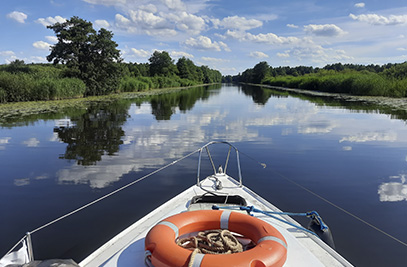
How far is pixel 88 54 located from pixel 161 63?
36226mm

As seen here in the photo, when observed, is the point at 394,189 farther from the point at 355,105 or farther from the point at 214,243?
the point at 355,105

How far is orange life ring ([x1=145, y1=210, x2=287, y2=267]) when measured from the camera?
220 cm

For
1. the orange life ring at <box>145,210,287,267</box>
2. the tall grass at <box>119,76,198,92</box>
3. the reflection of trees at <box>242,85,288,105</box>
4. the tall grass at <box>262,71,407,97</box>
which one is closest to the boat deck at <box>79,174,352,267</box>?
the orange life ring at <box>145,210,287,267</box>

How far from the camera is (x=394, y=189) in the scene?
5.28 metres

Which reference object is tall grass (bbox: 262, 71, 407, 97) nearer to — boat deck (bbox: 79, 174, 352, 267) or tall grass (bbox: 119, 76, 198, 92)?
tall grass (bbox: 119, 76, 198, 92)

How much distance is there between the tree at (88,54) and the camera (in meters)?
25.5

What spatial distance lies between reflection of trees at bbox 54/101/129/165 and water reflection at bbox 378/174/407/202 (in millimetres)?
6201

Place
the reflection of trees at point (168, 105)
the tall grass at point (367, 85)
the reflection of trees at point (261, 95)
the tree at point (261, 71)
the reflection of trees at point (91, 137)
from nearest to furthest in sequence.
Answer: the reflection of trees at point (91, 137), the reflection of trees at point (168, 105), the tall grass at point (367, 85), the reflection of trees at point (261, 95), the tree at point (261, 71)

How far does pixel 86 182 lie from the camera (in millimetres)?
5641

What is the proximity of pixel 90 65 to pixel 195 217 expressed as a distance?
88.2 feet

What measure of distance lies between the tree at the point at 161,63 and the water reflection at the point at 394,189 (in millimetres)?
58231

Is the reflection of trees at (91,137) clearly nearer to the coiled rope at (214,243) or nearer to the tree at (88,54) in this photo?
the coiled rope at (214,243)

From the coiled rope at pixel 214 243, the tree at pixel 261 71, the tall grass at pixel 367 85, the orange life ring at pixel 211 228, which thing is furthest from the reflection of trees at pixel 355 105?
the tree at pixel 261 71

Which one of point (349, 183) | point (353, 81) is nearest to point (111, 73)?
point (353, 81)
